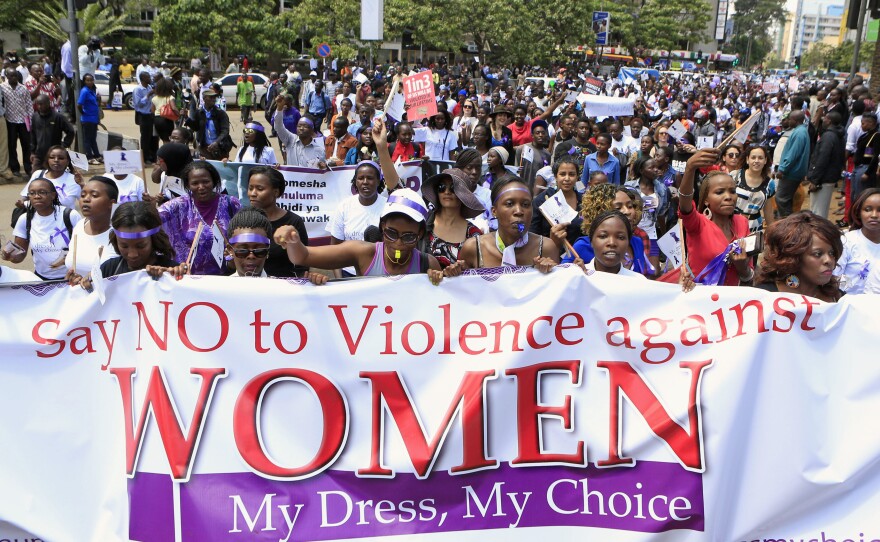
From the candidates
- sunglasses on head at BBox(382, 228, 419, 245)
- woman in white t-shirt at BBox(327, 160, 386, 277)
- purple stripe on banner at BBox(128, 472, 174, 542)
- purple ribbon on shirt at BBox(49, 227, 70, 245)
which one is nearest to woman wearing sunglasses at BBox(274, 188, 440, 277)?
sunglasses on head at BBox(382, 228, 419, 245)

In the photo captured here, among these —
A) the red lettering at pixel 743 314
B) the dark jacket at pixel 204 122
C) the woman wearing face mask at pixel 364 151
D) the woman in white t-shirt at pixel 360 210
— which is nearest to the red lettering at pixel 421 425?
the red lettering at pixel 743 314

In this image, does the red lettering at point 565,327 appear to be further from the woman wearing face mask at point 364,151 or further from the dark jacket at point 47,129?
the dark jacket at point 47,129

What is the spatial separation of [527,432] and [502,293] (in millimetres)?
581

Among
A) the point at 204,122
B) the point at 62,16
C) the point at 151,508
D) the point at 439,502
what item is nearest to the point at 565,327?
the point at 439,502

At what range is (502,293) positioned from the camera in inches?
144

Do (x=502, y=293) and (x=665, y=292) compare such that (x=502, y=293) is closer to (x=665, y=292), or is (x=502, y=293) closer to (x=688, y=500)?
(x=665, y=292)

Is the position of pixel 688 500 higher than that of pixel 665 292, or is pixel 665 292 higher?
pixel 665 292

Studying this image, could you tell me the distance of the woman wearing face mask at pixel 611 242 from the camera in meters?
4.13

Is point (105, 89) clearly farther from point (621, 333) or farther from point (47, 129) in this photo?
point (621, 333)

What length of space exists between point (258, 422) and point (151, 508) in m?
0.50

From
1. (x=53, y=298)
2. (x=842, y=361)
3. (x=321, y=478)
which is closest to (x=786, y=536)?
(x=842, y=361)

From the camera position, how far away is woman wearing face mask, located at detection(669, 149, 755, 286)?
4.56m

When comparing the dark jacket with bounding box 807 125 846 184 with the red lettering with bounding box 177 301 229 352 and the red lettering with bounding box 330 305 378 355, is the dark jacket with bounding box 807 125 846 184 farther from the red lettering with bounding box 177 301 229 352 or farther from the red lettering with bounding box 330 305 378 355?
the red lettering with bounding box 177 301 229 352

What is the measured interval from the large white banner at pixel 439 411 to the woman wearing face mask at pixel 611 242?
508 millimetres
